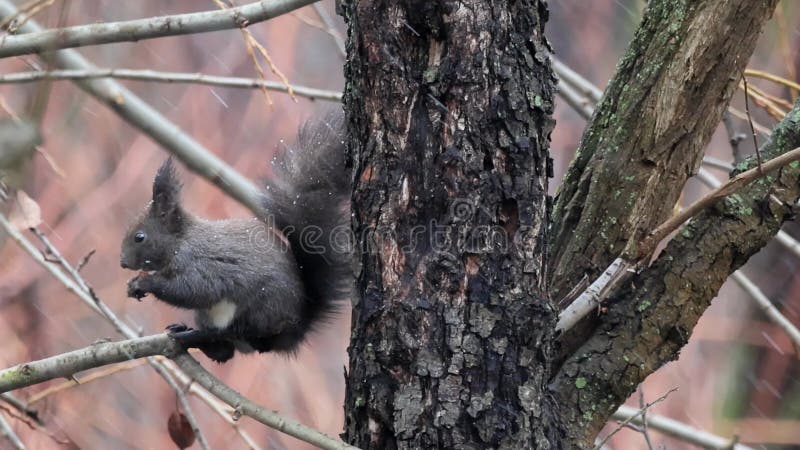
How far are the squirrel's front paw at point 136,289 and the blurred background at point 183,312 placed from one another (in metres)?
1.56

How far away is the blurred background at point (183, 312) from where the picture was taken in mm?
3926

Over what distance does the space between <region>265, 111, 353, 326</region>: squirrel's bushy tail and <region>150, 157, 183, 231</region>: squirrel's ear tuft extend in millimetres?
257

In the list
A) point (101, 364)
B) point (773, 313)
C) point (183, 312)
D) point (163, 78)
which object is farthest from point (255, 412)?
point (183, 312)

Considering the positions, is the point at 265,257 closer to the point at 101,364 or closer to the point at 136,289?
the point at 136,289

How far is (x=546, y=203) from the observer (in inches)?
60.7

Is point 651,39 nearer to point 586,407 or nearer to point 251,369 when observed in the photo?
point 586,407

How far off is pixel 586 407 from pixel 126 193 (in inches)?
108

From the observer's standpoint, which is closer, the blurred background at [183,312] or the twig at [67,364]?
the twig at [67,364]

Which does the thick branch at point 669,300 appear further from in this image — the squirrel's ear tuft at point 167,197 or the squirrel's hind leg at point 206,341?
the squirrel's ear tuft at point 167,197

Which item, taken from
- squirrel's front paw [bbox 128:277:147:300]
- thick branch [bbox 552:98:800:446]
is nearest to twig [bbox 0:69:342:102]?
squirrel's front paw [bbox 128:277:147:300]

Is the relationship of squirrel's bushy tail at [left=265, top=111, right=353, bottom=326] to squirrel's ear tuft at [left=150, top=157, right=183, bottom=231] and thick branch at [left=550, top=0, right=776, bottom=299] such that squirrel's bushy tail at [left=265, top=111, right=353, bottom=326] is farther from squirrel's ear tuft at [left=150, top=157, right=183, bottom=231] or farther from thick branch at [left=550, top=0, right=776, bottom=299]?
thick branch at [left=550, top=0, right=776, bottom=299]

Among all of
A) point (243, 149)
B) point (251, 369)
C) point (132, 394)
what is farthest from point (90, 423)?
point (243, 149)

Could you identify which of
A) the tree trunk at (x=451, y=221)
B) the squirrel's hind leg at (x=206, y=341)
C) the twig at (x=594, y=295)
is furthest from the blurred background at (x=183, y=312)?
the tree trunk at (x=451, y=221)

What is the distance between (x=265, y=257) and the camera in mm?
2342
